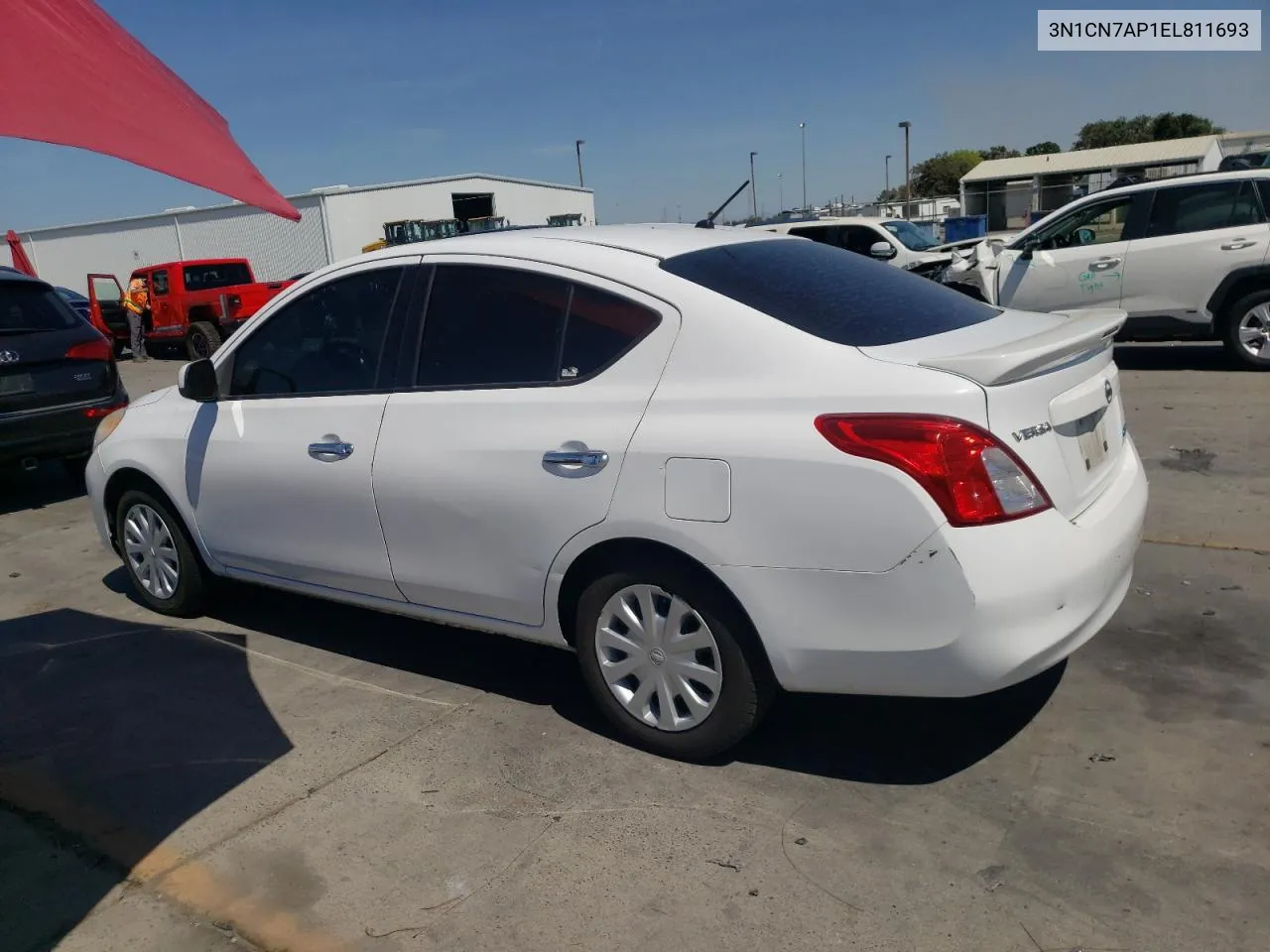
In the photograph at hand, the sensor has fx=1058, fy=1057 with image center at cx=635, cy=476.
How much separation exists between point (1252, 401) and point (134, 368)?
1786 centimetres

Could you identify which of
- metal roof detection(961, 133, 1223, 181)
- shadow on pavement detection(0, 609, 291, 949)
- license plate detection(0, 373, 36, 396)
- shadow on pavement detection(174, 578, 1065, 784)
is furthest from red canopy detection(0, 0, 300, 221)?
metal roof detection(961, 133, 1223, 181)

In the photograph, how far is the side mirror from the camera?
4555 millimetres

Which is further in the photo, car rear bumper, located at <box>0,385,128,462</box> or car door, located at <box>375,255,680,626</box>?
car rear bumper, located at <box>0,385,128,462</box>

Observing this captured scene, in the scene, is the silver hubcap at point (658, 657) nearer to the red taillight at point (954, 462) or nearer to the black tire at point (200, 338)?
the red taillight at point (954, 462)

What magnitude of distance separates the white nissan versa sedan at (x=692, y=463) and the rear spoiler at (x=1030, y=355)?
0.01 metres

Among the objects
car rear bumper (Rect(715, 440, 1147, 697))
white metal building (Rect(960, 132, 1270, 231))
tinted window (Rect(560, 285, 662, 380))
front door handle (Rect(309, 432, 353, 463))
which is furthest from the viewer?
white metal building (Rect(960, 132, 1270, 231))

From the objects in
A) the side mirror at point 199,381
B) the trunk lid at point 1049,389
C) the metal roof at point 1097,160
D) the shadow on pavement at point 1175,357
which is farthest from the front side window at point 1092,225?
the metal roof at point 1097,160

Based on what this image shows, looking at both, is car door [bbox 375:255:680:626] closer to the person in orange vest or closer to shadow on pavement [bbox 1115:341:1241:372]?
shadow on pavement [bbox 1115:341:1241:372]

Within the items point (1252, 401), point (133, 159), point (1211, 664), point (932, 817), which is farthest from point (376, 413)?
point (1252, 401)

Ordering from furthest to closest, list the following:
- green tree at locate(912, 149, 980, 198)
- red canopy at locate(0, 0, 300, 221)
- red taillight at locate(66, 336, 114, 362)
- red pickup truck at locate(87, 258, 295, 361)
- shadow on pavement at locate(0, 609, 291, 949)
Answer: green tree at locate(912, 149, 980, 198) → red pickup truck at locate(87, 258, 295, 361) → red taillight at locate(66, 336, 114, 362) → shadow on pavement at locate(0, 609, 291, 949) → red canopy at locate(0, 0, 300, 221)

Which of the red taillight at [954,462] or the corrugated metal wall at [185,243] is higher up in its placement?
the corrugated metal wall at [185,243]

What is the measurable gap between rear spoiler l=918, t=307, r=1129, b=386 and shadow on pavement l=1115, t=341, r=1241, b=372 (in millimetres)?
7233

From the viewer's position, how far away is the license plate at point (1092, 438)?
320 centimetres

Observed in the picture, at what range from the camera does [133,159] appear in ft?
7.41
